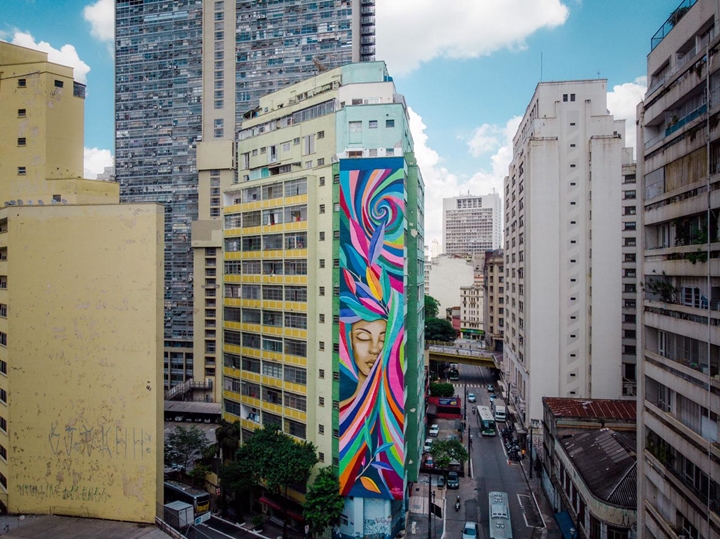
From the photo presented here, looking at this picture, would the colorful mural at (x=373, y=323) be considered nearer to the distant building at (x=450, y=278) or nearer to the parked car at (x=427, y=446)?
the parked car at (x=427, y=446)

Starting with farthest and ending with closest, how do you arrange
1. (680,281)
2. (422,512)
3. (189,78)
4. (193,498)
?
1. (189,78)
2. (422,512)
3. (193,498)
4. (680,281)

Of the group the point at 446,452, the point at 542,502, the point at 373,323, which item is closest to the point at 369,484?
the point at 373,323

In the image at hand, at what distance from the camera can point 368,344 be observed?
3238cm

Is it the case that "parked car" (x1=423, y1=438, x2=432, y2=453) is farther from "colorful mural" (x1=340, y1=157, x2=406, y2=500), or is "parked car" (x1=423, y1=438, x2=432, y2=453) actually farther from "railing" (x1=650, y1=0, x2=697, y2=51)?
"railing" (x1=650, y1=0, x2=697, y2=51)

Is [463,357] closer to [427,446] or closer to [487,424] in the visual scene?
[487,424]

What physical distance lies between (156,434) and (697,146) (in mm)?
26488

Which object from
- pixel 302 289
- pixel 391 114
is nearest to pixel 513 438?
pixel 302 289

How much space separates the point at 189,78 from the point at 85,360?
62.9 m

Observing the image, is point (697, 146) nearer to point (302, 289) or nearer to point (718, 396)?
point (718, 396)

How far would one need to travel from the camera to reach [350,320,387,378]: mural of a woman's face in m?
32.4

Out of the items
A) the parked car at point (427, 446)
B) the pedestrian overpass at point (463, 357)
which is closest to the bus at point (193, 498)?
the parked car at point (427, 446)

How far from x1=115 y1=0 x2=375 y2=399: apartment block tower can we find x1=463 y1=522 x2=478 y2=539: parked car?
150 feet

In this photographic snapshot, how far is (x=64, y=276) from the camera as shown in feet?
82.9

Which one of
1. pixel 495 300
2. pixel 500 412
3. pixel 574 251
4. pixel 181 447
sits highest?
pixel 574 251
